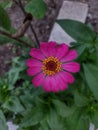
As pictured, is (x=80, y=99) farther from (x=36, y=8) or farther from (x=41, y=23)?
(x=41, y=23)

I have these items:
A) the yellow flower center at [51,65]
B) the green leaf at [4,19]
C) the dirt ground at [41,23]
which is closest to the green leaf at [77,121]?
the yellow flower center at [51,65]

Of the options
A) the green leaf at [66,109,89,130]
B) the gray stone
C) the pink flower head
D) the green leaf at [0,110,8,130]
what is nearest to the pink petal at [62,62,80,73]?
the pink flower head

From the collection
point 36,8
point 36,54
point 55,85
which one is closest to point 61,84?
point 55,85

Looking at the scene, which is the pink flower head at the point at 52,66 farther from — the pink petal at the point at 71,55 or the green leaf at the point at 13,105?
the green leaf at the point at 13,105

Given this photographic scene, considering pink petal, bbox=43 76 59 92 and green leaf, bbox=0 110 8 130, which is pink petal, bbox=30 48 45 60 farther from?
green leaf, bbox=0 110 8 130

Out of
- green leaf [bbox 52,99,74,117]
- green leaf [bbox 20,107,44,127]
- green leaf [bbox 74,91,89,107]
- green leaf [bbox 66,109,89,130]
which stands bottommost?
green leaf [bbox 66,109,89,130]

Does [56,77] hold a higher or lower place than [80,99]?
higher

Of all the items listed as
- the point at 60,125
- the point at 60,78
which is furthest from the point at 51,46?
the point at 60,125

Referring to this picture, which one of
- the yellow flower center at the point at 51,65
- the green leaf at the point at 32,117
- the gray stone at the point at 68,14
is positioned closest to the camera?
the yellow flower center at the point at 51,65

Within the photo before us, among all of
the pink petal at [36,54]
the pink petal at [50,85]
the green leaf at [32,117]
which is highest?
the pink petal at [36,54]
